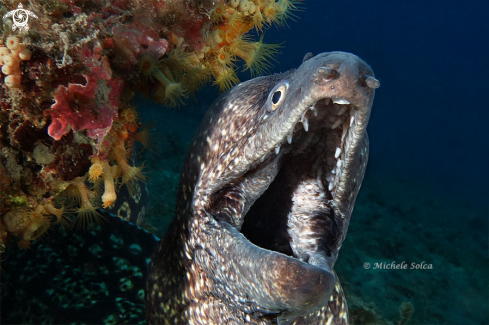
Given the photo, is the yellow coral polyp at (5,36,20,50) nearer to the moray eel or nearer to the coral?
the coral

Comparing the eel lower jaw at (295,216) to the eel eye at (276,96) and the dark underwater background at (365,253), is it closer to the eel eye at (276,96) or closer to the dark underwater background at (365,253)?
the eel eye at (276,96)

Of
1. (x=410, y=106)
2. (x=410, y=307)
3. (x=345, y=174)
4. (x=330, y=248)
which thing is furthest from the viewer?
(x=410, y=106)

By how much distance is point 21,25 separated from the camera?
2070mm

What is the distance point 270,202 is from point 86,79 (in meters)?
1.69

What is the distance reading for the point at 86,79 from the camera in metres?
2.12

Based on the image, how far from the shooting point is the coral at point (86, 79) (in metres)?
2.11

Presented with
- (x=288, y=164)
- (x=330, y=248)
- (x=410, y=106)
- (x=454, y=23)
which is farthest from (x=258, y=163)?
(x=454, y=23)

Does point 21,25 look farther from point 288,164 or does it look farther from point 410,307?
point 410,307

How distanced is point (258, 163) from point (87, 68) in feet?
4.27

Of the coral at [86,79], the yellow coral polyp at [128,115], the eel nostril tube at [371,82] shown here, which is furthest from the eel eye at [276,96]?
the yellow coral polyp at [128,115]

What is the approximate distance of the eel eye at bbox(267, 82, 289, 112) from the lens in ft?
6.63

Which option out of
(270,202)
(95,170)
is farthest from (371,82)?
(95,170)

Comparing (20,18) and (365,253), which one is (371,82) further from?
(365,253)

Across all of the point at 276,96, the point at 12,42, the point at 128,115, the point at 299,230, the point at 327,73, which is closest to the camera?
the point at 327,73
